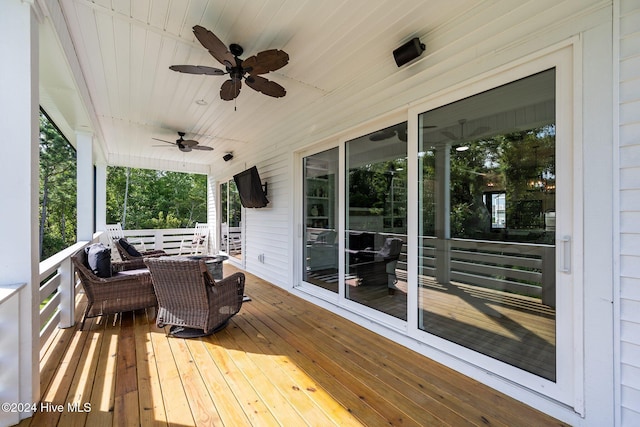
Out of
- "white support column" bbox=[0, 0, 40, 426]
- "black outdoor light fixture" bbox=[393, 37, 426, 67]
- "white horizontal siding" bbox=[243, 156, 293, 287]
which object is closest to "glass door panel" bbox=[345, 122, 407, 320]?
"black outdoor light fixture" bbox=[393, 37, 426, 67]

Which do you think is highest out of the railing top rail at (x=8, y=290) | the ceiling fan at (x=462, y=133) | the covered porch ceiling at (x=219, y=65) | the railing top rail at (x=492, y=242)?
the covered porch ceiling at (x=219, y=65)

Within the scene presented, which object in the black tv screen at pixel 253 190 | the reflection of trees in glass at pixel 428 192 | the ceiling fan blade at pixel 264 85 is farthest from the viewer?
the black tv screen at pixel 253 190

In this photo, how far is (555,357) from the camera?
71.9 inches

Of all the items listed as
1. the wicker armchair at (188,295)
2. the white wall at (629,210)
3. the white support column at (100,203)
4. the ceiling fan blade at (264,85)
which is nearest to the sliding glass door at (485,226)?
the white wall at (629,210)

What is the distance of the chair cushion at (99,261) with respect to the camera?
10.7ft

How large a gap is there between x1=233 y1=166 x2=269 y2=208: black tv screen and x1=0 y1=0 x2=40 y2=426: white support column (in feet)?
11.3

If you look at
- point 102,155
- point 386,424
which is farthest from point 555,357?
point 102,155

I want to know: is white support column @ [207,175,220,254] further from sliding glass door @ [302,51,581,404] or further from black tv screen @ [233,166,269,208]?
sliding glass door @ [302,51,581,404]

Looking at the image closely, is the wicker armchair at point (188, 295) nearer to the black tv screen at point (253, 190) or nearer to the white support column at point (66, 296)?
the white support column at point (66, 296)

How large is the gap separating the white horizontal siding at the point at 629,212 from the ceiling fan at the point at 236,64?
7.11 feet

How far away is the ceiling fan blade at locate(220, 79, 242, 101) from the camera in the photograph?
274cm

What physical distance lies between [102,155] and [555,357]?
321 inches

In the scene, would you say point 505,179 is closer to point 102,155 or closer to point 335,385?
point 335,385

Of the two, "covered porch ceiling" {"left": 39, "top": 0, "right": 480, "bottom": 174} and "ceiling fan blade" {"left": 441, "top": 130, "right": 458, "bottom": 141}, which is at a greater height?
"covered porch ceiling" {"left": 39, "top": 0, "right": 480, "bottom": 174}
